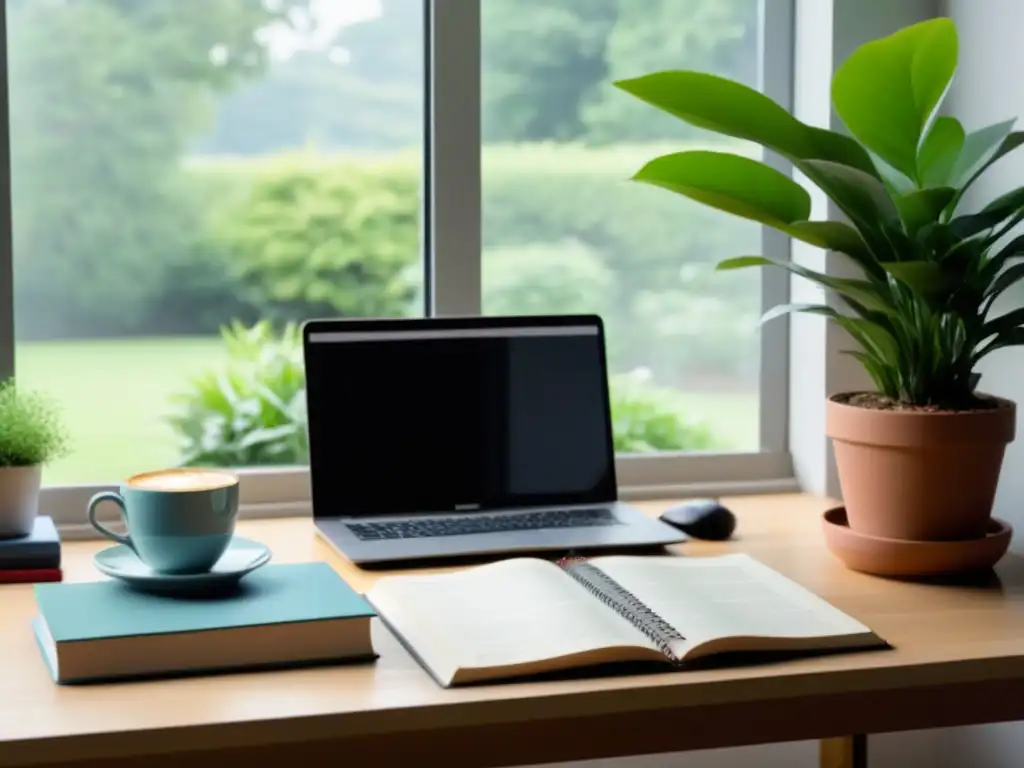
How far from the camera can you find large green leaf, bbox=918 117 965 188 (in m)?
1.50

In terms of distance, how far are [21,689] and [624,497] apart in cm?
96

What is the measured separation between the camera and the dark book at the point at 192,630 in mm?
1118

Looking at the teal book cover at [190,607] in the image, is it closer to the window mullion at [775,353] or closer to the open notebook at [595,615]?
the open notebook at [595,615]

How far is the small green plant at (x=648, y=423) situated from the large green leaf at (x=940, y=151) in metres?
0.58

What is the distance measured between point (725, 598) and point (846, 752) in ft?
→ 1.66

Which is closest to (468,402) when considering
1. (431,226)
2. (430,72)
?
(431,226)

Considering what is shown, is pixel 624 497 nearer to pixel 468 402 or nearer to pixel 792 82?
pixel 468 402

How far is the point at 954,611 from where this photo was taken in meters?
1.34

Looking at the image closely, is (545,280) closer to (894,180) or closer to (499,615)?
(894,180)

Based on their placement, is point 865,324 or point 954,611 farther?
point 865,324

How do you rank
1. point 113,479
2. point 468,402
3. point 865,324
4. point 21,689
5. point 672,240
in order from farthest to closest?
point 672,240, point 113,479, point 468,402, point 865,324, point 21,689

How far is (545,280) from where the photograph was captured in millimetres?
1935

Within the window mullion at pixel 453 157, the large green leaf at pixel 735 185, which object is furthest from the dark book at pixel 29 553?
the large green leaf at pixel 735 185

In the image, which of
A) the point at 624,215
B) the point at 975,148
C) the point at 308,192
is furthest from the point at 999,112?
the point at 308,192
